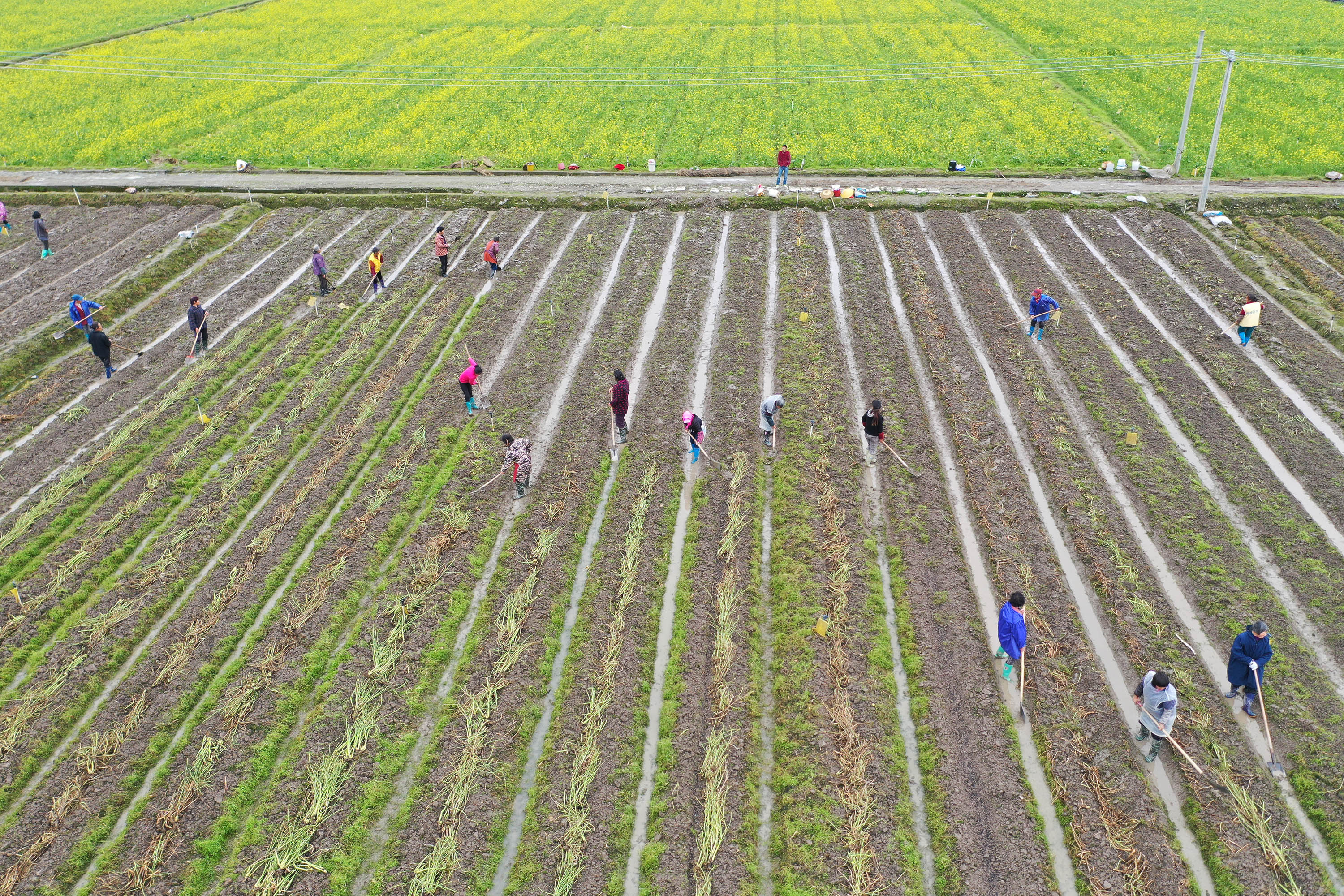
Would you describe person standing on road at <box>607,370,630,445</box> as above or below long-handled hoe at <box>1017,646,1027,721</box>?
above

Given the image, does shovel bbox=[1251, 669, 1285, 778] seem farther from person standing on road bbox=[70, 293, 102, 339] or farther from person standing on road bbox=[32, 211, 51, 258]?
person standing on road bbox=[32, 211, 51, 258]

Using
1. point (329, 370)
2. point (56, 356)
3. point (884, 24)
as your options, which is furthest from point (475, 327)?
point (884, 24)

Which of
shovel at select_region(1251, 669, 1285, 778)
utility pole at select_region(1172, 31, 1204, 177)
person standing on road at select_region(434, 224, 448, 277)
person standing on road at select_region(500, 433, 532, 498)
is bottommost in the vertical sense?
shovel at select_region(1251, 669, 1285, 778)

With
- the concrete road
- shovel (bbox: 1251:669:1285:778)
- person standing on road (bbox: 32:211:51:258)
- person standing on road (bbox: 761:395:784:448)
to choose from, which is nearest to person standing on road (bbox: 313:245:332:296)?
the concrete road

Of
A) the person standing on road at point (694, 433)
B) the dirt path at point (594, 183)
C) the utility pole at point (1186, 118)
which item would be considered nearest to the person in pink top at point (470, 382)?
the person standing on road at point (694, 433)

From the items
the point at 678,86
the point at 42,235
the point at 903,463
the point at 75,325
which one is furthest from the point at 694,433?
the point at 678,86

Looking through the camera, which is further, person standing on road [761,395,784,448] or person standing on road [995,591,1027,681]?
person standing on road [761,395,784,448]

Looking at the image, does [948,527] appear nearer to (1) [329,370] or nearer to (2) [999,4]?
(1) [329,370]
